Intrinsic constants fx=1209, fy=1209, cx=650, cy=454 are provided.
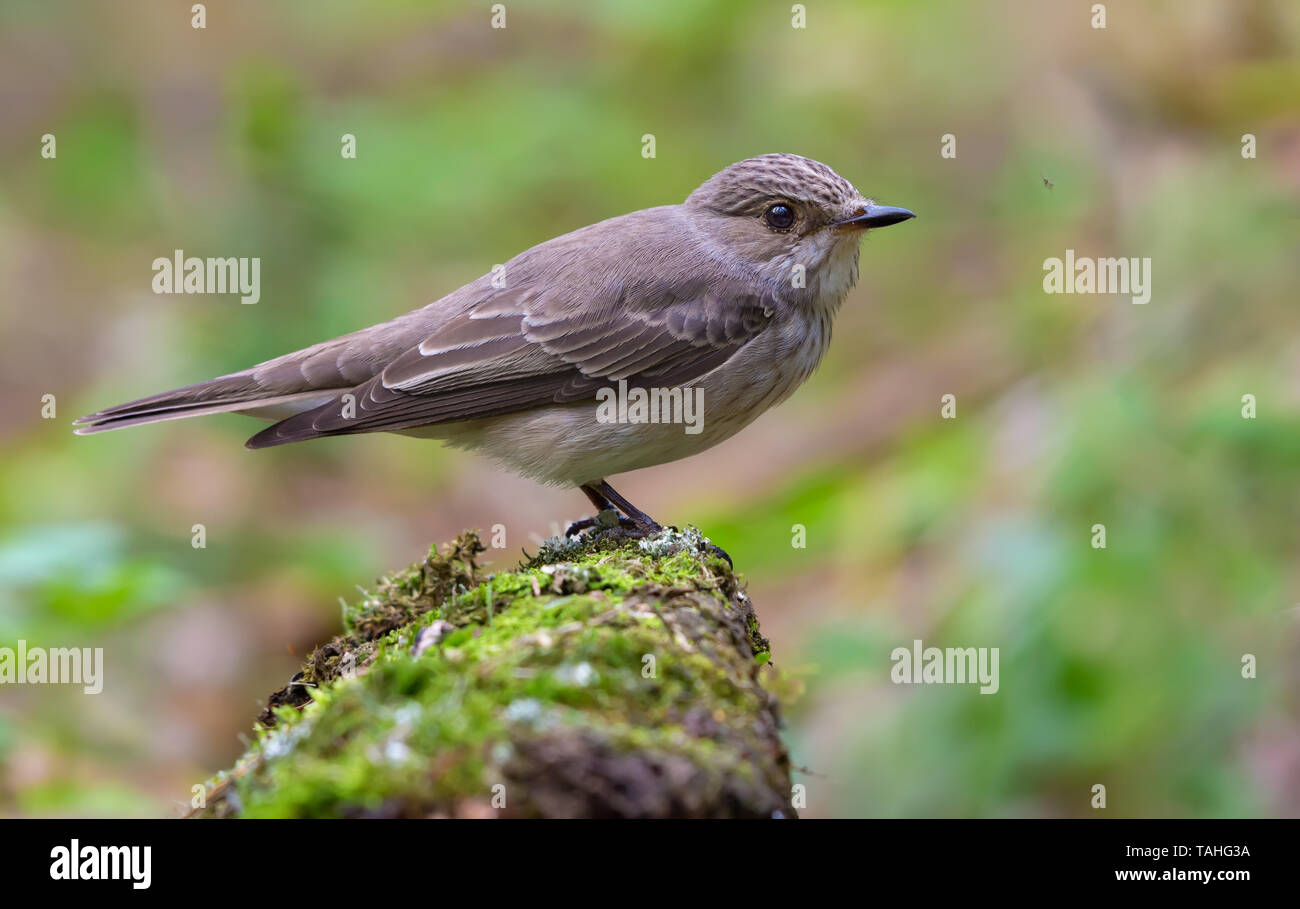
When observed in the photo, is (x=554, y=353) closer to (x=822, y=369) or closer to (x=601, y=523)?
(x=601, y=523)

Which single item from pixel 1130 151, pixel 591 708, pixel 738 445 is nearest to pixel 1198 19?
pixel 1130 151

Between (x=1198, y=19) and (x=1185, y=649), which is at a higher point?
(x=1198, y=19)

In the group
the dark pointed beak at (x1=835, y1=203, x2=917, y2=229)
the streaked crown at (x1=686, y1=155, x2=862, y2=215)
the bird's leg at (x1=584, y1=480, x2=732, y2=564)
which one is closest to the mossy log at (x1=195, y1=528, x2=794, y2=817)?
the bird's leg at (x1=584, y1=480, x2=732, y2=564)

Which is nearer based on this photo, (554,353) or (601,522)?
(601,522)

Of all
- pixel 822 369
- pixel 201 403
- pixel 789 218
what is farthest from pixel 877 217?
pixel 822 369

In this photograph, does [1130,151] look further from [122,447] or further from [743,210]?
[122,447]

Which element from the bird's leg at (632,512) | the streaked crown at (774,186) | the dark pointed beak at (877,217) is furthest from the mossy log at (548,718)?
the streaked crown at (774,186)

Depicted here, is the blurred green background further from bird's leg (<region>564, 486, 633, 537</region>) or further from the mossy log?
bird's leg (<region>564, 486, 633, 537</region>)
